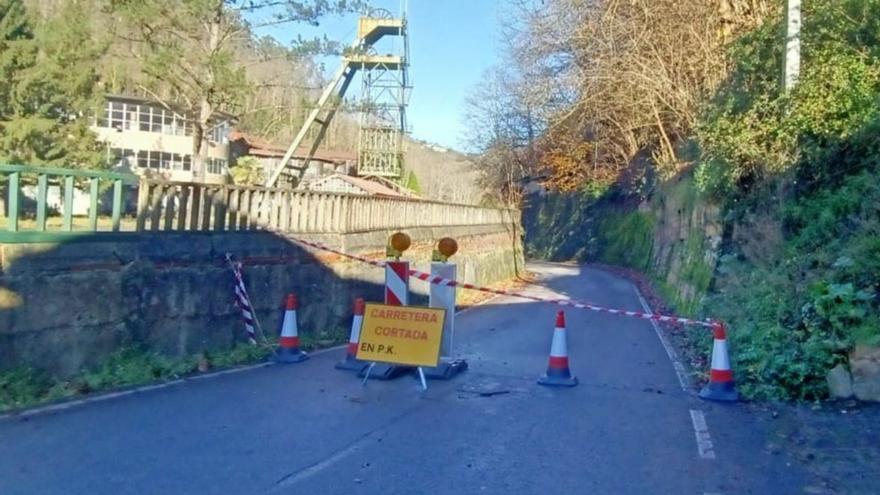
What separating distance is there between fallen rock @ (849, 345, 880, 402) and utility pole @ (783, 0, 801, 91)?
25.1 feet

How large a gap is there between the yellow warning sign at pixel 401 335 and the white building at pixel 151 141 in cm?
3767

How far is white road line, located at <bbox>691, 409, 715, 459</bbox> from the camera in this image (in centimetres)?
694

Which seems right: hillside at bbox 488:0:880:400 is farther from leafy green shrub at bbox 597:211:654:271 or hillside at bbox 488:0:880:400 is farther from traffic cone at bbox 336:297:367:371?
leafy green shrub at bbox 597:211:654:271

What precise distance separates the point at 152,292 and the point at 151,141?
135 ft

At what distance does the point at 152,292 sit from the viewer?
10234 millimetres

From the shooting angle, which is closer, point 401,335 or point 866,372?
point 866,372

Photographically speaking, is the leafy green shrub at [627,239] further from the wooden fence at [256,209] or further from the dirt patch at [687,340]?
the wooden fence at [256,209]

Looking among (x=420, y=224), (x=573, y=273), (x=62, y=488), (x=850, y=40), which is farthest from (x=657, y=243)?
(x=62, y=488)

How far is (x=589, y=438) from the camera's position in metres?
7.44

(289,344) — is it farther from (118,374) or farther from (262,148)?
(262,148)

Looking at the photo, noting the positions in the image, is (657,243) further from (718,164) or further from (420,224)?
(718,164)

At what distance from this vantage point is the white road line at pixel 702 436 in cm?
694

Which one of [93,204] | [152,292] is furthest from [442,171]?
[93,204]

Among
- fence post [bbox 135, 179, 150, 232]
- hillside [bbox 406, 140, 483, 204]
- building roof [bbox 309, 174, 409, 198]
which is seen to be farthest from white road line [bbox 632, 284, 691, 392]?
hillside [bbox 406, 140, 483, 204]
